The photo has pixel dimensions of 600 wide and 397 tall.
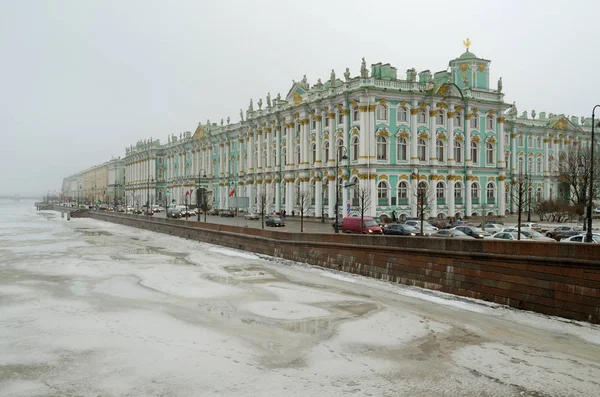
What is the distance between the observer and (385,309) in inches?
705

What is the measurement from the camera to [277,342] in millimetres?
13812

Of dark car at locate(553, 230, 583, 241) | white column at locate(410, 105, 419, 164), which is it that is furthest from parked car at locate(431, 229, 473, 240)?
white column at locate(410, 105, 419, 164)

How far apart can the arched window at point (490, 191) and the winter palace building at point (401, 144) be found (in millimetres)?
147

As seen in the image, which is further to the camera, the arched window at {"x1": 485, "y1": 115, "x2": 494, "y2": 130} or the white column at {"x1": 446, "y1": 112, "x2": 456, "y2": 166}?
the arched window at {"x1": 485, "y1": 115, "x2": 494, "y2": 130}

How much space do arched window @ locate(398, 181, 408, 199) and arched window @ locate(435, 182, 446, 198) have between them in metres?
4.48

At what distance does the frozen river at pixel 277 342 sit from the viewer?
35.0 ft

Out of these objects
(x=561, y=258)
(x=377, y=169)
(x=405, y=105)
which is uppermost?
(x=405, y=105)

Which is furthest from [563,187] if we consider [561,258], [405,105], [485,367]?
[485,367]

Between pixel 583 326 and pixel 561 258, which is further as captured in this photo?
pixel 561 258

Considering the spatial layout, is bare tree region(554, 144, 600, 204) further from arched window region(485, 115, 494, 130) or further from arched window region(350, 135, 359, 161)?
arched window region(350, 135, 359, 161)

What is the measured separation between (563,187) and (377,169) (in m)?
44.1

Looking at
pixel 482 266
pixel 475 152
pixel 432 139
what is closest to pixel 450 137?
pixel 432 139

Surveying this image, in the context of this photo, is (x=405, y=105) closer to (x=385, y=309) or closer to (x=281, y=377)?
(x=385, y=309)

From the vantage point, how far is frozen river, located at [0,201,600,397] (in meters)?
10.7
